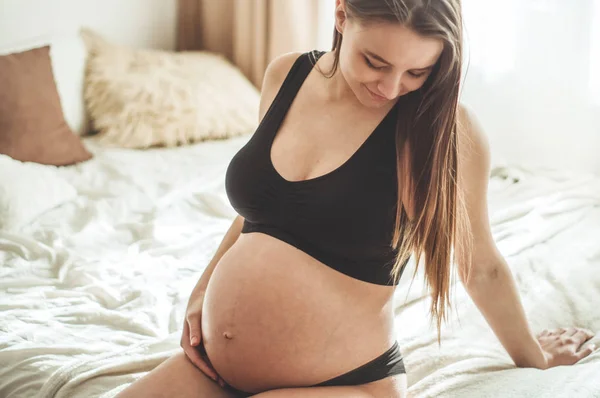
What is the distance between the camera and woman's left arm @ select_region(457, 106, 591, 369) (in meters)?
1.00

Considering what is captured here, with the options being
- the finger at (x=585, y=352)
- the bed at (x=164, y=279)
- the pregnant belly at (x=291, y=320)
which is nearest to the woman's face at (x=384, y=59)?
the pregnant belly at (x=291, y=320)

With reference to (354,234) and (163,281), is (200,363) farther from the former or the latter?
(163,281)

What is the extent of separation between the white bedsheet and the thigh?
13 cm

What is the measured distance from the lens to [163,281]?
5.24 feet

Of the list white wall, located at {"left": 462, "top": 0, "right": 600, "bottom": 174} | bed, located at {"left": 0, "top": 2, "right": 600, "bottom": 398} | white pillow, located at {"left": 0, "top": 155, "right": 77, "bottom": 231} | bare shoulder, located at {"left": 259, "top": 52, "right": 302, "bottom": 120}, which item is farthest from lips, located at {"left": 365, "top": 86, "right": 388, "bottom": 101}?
white wall, located at {"left": 462, "top": 0, "right": 600, "bottom": 174}

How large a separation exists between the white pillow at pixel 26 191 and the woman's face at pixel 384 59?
114cm

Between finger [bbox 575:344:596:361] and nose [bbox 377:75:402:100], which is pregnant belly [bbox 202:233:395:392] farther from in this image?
finger [bbox 575:344:596:361]

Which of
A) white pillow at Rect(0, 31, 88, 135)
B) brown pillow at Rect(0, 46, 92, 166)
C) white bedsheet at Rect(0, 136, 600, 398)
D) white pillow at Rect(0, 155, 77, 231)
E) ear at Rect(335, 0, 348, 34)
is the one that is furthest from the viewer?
white pillow at Rect(0, 31, 88, 135)

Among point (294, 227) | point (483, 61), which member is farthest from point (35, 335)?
point (483, 61)

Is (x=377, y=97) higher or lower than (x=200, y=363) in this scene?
higher

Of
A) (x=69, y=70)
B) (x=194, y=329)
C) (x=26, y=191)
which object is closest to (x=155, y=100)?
(x=69, y=70)

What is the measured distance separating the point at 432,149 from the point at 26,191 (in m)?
1.30

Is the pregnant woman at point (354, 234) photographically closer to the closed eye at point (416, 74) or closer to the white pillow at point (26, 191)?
the closed eye at point (416, 74)

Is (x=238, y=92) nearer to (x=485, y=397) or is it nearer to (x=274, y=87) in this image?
(x=274, y=87)
